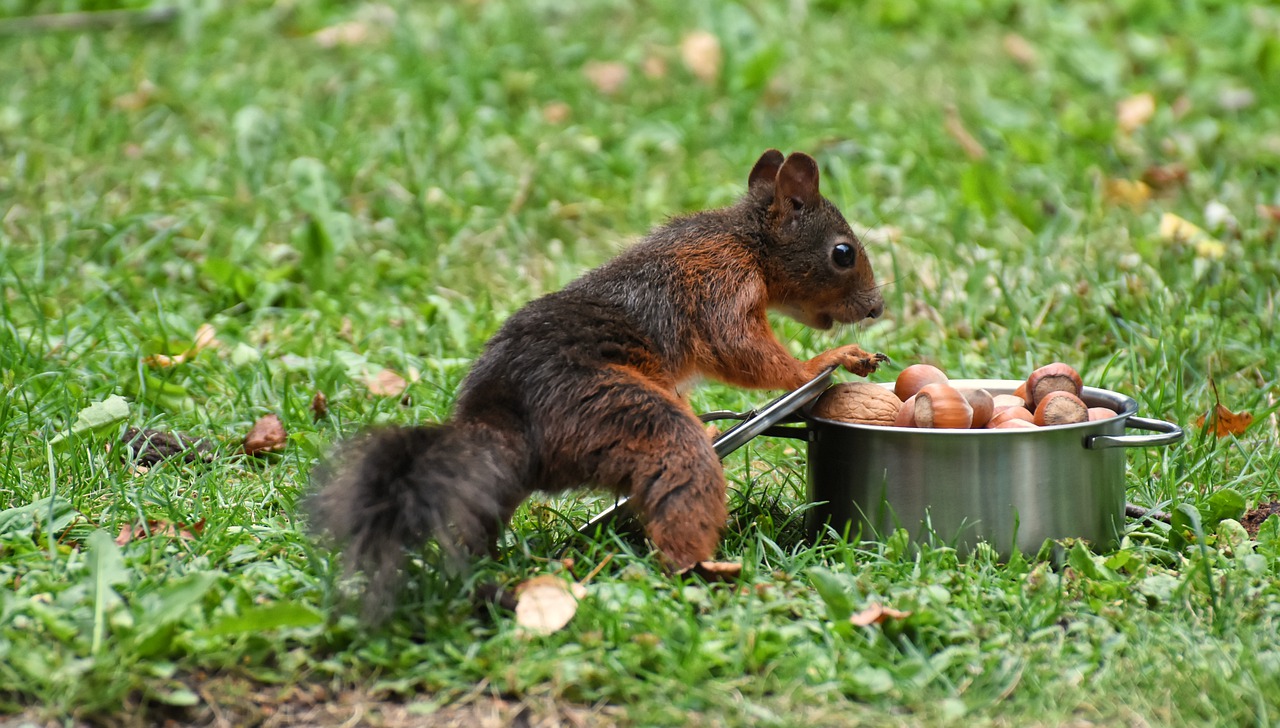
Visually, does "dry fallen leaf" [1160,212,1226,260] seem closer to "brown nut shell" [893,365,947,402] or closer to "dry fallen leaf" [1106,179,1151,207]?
"dry fallen leaf" [1106,179,1151,207]

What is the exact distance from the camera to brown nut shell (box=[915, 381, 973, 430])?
3322 mm

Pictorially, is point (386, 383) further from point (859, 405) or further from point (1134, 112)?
point (1134, 112)

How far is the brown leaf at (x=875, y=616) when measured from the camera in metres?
2.84

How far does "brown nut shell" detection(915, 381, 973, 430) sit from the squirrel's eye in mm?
563

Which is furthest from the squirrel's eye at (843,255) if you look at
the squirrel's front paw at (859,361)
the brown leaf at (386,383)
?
the brown leaf at (386,383)

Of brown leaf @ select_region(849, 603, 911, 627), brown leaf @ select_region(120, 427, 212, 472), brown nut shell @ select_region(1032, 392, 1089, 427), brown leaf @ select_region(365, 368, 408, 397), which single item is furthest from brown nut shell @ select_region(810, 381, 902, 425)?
brown leaf @ select_region(120, 427, 212, 472)

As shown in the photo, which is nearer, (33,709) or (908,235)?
(33,709)

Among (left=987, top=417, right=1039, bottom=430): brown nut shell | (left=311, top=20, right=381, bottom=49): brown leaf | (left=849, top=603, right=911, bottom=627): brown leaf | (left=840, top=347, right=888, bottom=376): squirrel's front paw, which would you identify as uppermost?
(left=311, top=20, right=381, bottom=49): brown leaf

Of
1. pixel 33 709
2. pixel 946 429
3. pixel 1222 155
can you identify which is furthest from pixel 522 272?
pixel 1222 155

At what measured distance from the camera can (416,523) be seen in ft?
8.96

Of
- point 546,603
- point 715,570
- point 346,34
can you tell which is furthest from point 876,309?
point 346,34

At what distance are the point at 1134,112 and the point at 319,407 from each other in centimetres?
492

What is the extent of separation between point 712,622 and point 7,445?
7.15 feet

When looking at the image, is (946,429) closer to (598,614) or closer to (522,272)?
(598,614)
